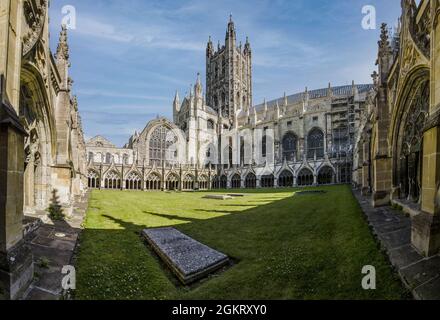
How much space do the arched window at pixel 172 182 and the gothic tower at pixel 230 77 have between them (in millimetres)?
22741

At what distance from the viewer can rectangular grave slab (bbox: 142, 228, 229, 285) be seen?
539 centimetres

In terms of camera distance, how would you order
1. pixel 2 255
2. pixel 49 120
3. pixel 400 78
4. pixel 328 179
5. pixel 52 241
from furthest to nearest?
pixel 328 179, pixel 49 120, pixel 400 78, pixel 52 241, pixel 2 255

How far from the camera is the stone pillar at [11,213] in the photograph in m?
3.69

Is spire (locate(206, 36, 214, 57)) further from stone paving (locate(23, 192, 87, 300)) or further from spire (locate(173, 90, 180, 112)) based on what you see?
stone paving (locate(23, 192, 87, 300))

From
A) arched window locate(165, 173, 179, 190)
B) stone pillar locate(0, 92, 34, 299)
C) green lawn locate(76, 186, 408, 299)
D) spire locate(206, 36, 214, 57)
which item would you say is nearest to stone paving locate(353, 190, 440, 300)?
green lawn locate(76, 186, 408, 299)

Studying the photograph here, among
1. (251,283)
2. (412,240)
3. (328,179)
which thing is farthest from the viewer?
(328,179)

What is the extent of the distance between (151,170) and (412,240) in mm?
41753

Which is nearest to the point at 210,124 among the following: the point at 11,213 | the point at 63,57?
the point at 63,57

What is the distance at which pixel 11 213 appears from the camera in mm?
Result: 4172

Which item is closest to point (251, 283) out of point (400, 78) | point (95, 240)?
point (95, 240)

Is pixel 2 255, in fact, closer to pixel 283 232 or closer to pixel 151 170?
pixel 283 232

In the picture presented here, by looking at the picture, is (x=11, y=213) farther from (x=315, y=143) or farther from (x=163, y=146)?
(x=315, y=143)

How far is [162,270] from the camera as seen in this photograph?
5.75 metres

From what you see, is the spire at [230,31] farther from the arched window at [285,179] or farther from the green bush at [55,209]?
the green bush at [55,209]
